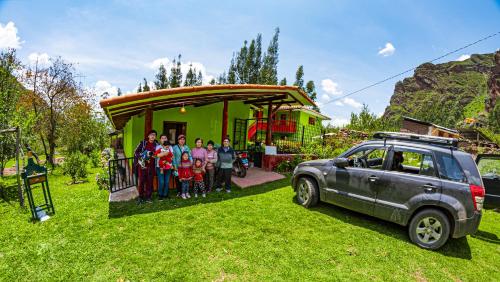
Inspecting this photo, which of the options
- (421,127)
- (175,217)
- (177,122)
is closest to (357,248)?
(175,217)

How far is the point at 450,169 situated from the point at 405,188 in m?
0.76

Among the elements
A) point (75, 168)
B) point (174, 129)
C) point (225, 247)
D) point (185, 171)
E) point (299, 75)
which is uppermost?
point (299, 75)

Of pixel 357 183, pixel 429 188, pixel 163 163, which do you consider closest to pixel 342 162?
pixel 357 183

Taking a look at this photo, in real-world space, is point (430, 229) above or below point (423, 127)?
below

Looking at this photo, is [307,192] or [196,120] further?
[196,120]

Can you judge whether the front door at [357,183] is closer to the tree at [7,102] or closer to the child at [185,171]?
the child at [185,171]

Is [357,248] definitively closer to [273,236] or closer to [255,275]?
[273,236]

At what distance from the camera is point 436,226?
166 inches

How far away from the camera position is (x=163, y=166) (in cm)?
611

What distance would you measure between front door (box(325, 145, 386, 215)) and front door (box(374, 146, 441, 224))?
15 cm

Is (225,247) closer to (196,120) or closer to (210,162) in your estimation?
(210,162)

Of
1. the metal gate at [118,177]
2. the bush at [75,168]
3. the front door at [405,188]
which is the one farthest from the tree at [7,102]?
the front door at [405,188]

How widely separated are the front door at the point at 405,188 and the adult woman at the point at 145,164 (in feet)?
16.9

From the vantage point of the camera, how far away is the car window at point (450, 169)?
13.4 feet
